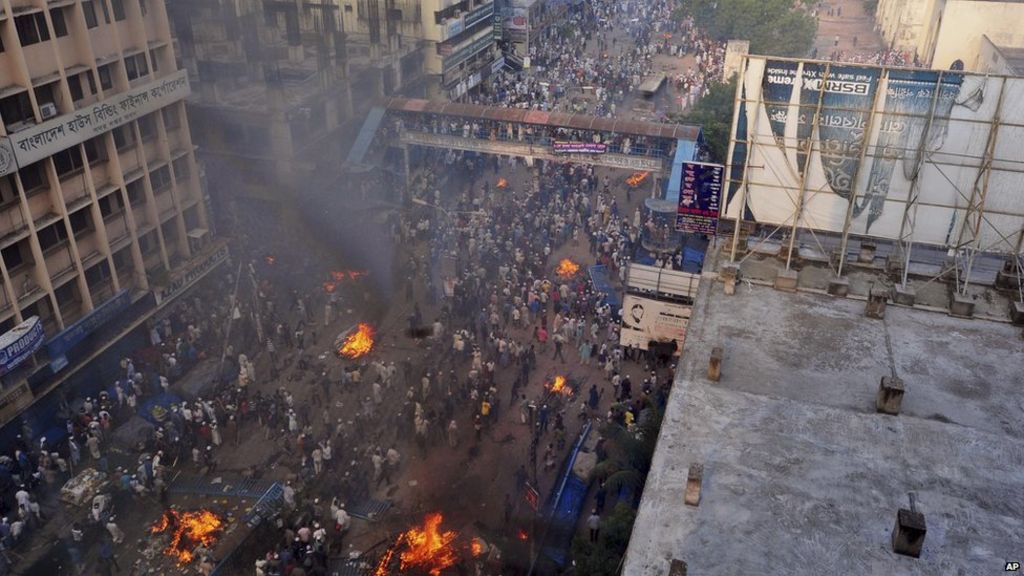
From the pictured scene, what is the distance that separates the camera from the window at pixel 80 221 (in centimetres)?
2769

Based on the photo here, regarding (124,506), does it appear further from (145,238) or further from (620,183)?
(620,183)

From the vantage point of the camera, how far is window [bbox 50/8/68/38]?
26.1 meters

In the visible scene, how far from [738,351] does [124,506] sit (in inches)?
699

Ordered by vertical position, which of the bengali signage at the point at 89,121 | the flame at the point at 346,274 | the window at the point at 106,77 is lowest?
the flame at the point at 346,274

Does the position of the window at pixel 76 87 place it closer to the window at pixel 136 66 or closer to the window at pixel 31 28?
the window at pixel 31 28

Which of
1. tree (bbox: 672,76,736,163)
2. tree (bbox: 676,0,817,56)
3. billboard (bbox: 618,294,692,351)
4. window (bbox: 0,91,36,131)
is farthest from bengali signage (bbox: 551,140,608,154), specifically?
tree (bbox: 676,0,817,56)

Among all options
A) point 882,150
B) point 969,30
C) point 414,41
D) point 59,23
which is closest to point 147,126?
point 59,23

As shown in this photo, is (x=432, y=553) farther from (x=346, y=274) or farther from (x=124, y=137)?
(x=124, y=137)

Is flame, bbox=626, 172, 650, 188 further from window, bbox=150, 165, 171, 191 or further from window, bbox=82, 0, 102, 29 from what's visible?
window, bbox=82, 0, 102, 29

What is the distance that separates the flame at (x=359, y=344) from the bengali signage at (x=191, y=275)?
281 inches

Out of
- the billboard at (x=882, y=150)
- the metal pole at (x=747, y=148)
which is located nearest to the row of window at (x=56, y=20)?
the metal pole at (x=747, y=148)

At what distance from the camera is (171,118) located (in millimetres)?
31750

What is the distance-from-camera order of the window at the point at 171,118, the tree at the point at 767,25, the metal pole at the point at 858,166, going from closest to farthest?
the metal pole at the point at 858,166, the window at the point at 171,118, the tree at the point at 767,25

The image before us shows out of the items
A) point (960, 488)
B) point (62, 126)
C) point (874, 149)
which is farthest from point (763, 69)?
point (62, 126)
